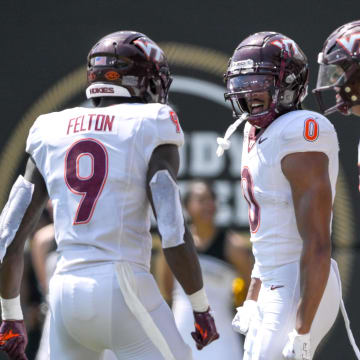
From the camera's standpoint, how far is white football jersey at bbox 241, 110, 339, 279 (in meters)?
3.71

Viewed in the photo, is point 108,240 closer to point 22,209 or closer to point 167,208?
point 167,208

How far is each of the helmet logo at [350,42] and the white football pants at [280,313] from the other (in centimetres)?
84

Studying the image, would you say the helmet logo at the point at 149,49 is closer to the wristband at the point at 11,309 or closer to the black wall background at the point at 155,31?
the wristband at the point at 11,309

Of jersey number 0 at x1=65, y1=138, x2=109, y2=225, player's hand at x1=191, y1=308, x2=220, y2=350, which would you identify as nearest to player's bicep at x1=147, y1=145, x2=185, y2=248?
jersey number 0 at x1=65, y1=138, x2=109, y2=225

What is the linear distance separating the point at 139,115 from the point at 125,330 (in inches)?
29.5

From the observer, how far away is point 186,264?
11.7 feet

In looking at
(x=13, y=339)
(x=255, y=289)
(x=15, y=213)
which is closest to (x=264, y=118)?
(x=255, y=289)

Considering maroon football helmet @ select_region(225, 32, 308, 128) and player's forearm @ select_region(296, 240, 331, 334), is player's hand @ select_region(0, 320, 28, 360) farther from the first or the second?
maroon football helmet @ select_region(225, 32, 308, 128)

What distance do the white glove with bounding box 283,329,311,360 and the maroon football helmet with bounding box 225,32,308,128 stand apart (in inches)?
33.7

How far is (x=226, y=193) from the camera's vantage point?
6238 millimetres

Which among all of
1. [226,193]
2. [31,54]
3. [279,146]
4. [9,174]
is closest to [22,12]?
[31,54]

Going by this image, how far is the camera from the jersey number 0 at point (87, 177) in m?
3.57

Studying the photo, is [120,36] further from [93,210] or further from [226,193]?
[226,193]

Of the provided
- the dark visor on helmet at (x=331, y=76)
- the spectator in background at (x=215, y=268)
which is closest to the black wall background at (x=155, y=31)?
the spectator in background at (x=215, y=268)
